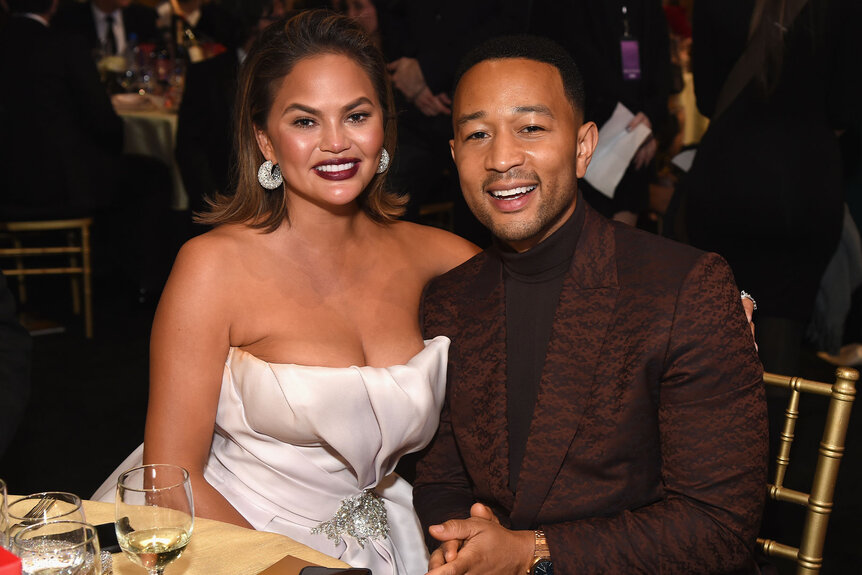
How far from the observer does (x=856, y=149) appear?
416 cm

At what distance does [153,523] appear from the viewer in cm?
129

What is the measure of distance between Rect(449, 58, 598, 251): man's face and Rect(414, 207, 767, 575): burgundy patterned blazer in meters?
0.12

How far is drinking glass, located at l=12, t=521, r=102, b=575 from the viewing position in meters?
1.21

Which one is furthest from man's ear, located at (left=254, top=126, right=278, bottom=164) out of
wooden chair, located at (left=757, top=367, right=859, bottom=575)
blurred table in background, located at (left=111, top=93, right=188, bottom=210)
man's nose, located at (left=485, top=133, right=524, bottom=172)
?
blurred table in background, located at (left=111, top=93, right=188, bottom=210)

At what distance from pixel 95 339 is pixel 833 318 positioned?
3.92m

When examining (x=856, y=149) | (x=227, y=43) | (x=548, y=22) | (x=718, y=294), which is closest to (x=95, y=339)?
(x=227, y=43)

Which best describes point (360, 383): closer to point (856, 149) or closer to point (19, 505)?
point (19, 505)

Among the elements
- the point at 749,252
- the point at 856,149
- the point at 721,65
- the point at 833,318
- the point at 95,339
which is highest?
the point at 721,65

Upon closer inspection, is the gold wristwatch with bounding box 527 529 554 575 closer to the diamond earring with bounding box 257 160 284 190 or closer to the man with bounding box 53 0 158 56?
the diamond earring with bounding box 257 160 284 190

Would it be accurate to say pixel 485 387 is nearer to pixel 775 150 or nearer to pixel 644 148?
→ pixel 775 150

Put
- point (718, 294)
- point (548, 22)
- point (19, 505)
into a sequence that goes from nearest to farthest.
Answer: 1. point (19, 505)
2. point (718, 294)
3. point (548, 22)

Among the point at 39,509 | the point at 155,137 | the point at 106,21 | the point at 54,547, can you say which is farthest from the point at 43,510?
the point at 106,21

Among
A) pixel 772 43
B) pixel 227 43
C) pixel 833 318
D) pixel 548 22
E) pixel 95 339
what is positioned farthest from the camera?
pixel 95 339

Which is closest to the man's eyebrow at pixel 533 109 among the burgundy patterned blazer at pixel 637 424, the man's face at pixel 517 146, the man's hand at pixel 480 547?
the man's face at pixel 517 146
